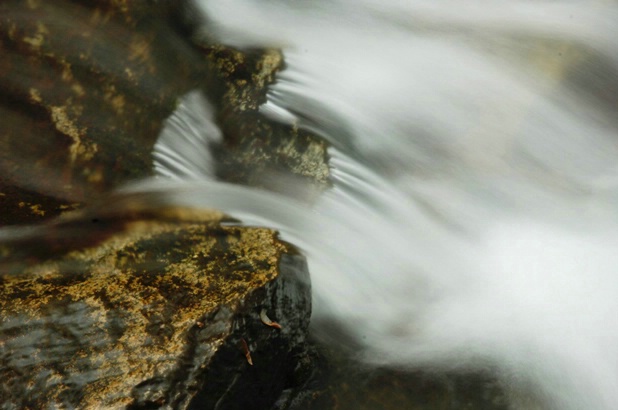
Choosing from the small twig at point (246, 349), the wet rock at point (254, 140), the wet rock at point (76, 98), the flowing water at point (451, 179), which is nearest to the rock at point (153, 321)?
the small twig at point (246, 349)

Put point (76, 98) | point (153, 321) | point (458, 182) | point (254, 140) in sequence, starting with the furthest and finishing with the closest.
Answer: point (458, 182) → point (254, 140) → point (76, 98) → point (153, 321)

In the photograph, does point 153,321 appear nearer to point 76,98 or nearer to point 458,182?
point 76,98

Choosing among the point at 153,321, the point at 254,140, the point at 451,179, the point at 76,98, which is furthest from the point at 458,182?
the point at 76,98

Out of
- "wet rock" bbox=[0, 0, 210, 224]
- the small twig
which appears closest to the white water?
"wet rock" bbox=[0, 0, 210, 224]

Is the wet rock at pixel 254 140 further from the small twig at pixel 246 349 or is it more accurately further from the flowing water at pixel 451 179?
the small twig at pixel 246 349


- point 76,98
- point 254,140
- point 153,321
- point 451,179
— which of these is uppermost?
point 451,179
